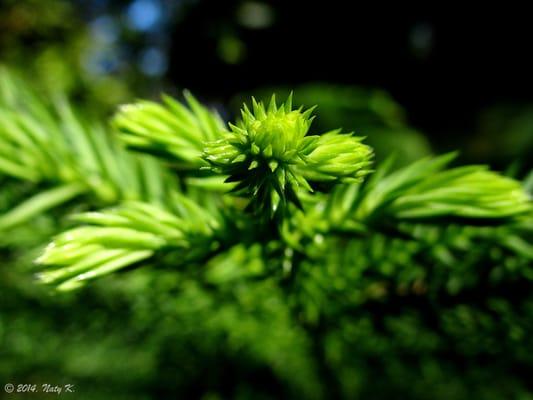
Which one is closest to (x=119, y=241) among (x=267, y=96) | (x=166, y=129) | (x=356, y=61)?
(x=166, y=129)

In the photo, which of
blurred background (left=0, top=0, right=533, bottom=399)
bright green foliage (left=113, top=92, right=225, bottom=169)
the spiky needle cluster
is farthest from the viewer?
blurred background (left=0, top=0, right=533, bottom=399)

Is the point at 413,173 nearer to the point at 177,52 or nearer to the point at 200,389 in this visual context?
the point at 200,389

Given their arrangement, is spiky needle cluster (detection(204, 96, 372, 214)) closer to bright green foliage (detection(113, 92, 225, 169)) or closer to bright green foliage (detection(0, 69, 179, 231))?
bright green foliage (detection(113, 92, 225, 169))

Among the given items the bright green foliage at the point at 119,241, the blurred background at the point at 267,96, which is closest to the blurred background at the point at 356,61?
the blurred background at the point at 267,96

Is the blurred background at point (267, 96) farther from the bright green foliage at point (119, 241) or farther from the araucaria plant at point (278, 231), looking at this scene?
the bright green foliage at point (119, 241)

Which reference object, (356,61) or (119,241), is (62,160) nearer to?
(119,241)

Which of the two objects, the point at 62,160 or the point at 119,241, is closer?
the point at 119,241

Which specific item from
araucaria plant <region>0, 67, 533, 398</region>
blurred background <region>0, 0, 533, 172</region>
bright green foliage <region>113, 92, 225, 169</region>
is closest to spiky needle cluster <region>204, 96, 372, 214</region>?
araucaria plant <region>0, 67, 533, 398</region>
